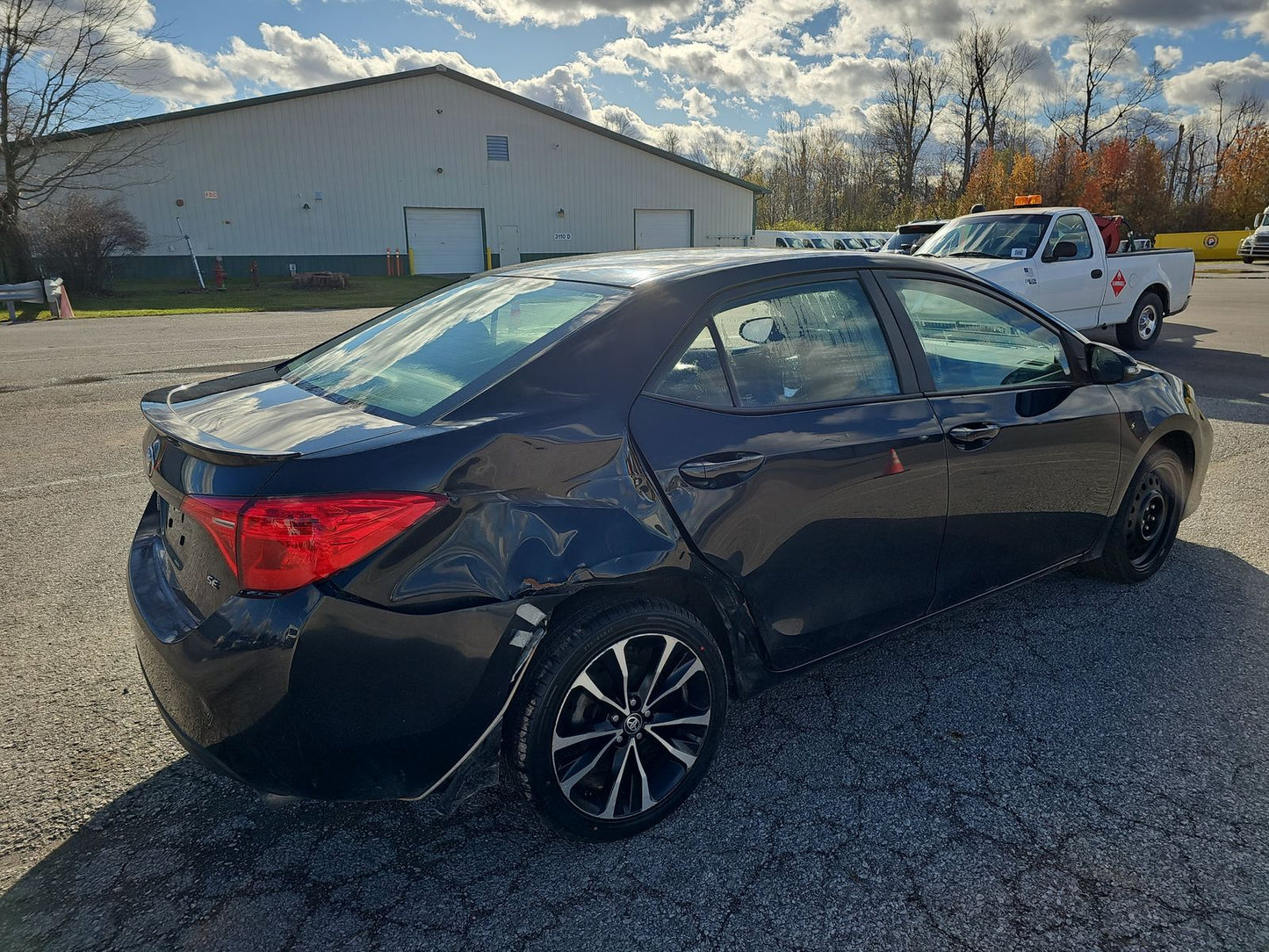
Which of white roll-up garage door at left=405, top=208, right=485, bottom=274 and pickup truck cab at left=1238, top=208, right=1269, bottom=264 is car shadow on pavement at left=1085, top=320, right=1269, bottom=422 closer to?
pickup truck cab at left=1238, top=208, right=1269, bottom=264

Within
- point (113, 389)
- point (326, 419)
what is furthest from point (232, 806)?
point (113, 389)

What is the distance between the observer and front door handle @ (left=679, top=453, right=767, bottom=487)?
2.31m

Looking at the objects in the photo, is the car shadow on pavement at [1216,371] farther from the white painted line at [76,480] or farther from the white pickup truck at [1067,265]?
the white painted line at [76,480]

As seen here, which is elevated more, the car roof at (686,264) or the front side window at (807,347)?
the car roof at (686,264)

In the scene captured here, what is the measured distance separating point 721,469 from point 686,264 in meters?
0.81

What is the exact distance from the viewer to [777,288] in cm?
272

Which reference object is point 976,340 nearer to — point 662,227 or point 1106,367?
point 1106,367

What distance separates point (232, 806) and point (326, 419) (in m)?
1.23

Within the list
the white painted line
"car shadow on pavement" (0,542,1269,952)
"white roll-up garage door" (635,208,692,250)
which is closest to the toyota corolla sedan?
"car shadow on pavement" (0,542,1269,952)

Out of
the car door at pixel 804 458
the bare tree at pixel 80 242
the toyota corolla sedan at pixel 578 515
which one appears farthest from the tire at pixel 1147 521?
the bare tree at pixel 80 242

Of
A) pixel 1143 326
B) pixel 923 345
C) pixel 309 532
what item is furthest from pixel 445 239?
pixel 309 532

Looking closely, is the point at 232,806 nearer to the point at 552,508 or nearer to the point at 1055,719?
the point at 552,508

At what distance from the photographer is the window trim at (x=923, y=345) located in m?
2.93

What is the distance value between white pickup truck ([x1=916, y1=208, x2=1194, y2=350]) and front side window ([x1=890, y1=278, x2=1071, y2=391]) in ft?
20.1
